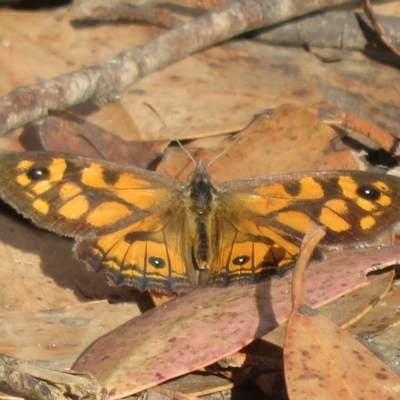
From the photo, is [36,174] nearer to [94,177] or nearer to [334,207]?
[94,177]

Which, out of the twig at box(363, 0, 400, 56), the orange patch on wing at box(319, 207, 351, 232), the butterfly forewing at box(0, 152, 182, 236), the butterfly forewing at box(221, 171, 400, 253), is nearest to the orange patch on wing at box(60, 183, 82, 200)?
the butterfly forewing at box(0, 152, 182, 236)

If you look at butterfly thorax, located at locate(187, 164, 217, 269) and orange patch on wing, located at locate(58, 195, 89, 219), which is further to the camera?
butterfly thorax, located at locate(187, 164, 217, 269)

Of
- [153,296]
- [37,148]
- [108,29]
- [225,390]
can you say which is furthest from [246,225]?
[108,29]

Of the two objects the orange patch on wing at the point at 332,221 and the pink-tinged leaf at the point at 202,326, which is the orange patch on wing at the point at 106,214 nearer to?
the pink-tinged leaf at the point at 202,326

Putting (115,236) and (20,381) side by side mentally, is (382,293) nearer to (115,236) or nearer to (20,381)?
(115,236)

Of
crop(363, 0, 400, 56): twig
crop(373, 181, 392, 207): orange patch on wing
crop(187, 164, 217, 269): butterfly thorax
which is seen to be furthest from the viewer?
crop(363, 0, 400, 56): twig

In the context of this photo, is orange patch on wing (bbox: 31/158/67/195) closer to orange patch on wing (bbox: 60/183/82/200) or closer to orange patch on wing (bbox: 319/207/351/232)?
orange patch on wing (bbox: 60/183/82/200)
